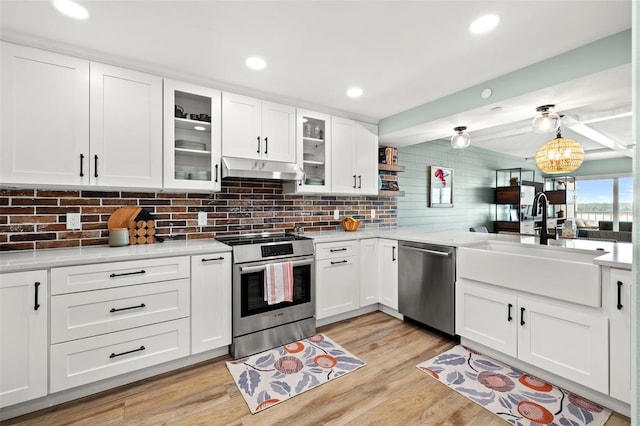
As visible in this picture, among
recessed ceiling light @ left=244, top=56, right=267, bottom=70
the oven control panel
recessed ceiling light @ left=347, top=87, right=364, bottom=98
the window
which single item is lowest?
the oven control panel

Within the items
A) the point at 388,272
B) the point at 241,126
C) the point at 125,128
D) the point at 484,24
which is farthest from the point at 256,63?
the point at 388,272

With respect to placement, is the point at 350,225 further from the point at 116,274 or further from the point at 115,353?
the point at 115,353

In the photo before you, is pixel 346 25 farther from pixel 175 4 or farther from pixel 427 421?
pixel 427 421

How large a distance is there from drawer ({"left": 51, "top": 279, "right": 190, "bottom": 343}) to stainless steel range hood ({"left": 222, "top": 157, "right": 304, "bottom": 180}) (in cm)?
105

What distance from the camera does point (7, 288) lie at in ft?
5.42

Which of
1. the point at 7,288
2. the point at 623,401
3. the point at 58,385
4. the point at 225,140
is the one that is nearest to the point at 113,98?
the point at 225,140

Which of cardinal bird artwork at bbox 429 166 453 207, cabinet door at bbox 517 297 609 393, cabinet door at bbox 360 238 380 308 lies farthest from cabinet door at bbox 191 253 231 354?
cardinal bird artwork at bbox 429 166 453 207

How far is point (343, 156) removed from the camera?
351 centimetres

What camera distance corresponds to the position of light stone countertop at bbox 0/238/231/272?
174 centimetres

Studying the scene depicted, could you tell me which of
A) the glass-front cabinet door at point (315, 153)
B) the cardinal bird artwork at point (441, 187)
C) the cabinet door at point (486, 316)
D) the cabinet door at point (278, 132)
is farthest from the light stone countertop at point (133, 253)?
the cardinal bird artwork at point (441, 187)

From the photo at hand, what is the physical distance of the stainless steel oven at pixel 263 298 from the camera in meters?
2.40

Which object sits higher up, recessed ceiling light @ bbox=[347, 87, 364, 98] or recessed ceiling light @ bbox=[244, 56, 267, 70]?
recessed ceiling light @ bbox=[347, 87, 364, 98]

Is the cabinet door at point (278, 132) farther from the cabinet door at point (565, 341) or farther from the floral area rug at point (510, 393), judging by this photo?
the cabinet door at point (565, 341)

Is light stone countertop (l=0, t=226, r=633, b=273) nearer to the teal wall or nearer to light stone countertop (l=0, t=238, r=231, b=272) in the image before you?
light stone countertop (l=0, t=238, r=231, b=272)
